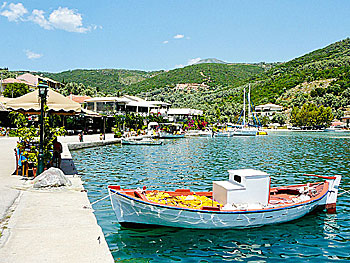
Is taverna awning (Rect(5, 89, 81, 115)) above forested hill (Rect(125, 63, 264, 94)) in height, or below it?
below

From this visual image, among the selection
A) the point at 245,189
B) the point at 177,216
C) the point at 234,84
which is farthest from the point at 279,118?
the point at 177,216

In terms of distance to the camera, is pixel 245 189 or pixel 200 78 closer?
pixel 245 189

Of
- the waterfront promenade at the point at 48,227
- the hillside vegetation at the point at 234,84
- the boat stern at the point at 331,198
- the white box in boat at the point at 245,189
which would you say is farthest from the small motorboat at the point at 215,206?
the hillside vegetation at the point at 234,84

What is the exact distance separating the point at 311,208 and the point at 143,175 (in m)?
9.27

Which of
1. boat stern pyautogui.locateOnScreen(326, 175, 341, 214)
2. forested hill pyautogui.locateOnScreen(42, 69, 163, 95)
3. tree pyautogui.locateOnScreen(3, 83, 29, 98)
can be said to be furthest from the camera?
forested hill pyautogui.locateOnScreen(42, 69, 163, 95)

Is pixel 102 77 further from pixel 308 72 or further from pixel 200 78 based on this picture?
pixel 308 72

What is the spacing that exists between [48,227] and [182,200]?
363 cm

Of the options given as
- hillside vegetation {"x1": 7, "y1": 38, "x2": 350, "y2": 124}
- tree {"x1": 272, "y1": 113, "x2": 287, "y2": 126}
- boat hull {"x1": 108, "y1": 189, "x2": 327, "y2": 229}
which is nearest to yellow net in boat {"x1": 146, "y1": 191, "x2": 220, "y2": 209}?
boat hull {"x1": 108, "y1": 189, "x2": 327, "y2": 229}

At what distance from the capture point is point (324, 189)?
11188mm

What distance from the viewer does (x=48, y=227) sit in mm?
6984

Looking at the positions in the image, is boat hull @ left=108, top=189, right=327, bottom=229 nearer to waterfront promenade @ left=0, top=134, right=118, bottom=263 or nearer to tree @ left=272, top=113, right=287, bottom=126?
waterfront promenade @ left=0, top=134, right=118, bottom=263

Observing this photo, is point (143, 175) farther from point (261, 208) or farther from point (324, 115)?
point (324, 115)

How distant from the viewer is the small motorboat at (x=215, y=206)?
27.7ft

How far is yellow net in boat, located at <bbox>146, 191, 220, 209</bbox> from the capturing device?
8945 millimetres
